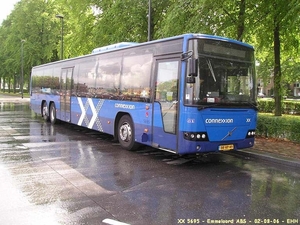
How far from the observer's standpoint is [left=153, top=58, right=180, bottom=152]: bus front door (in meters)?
7.61

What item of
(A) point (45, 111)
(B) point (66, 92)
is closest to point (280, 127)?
(B) point (66, 92)

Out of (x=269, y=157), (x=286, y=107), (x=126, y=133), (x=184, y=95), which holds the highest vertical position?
(x=184, y=95)

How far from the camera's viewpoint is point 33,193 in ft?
18.0

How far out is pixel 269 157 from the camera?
8508 mm

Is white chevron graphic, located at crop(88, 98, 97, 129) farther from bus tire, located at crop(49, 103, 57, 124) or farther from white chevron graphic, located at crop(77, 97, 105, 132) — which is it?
bus tire, located at crop(49, 103, 57, 124)

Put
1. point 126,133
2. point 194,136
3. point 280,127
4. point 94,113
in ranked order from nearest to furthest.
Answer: point 194,136, point 126,133, point 280,127, point 94,113

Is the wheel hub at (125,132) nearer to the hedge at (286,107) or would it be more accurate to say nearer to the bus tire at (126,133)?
the bus tire at (126,133)

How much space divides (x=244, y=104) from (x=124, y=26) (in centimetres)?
1370

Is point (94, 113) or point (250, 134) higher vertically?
point (94, 113)

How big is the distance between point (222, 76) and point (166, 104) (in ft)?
5.11

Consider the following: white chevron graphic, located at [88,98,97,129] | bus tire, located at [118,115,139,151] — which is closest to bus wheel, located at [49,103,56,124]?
white chevron graphic, located at [88,98,97,129]

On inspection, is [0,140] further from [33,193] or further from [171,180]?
[171,180]

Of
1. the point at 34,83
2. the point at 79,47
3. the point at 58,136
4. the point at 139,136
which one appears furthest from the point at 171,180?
the point at 79,47

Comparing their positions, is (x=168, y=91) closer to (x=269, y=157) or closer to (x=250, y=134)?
(x=250, y=134)
